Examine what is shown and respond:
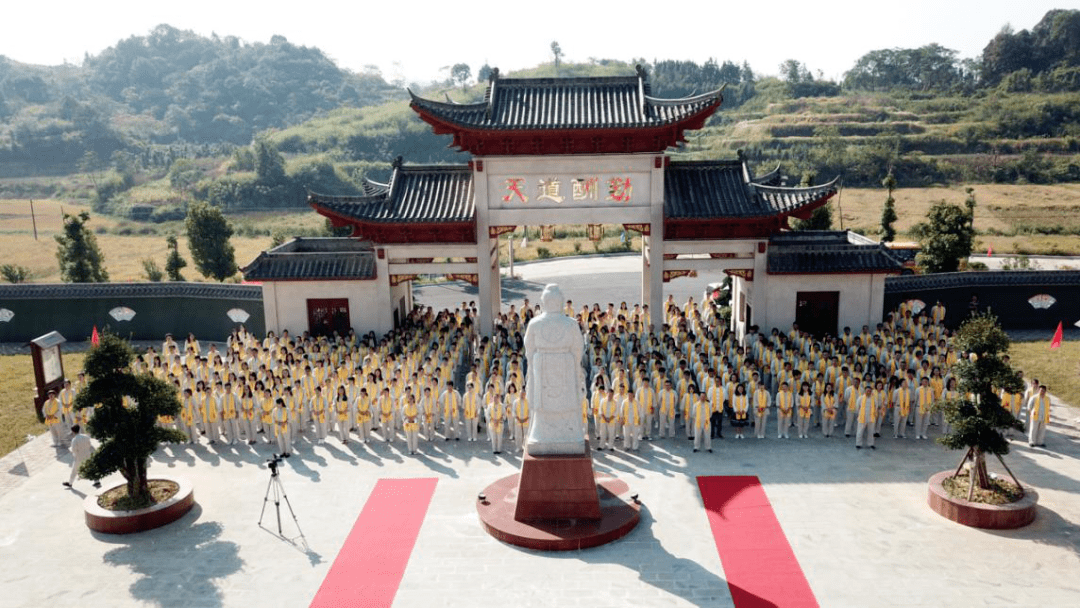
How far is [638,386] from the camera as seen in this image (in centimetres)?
1380

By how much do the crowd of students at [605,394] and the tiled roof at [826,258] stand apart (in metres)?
1.96

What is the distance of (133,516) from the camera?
10789mm

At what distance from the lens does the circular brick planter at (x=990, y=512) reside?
10.5 metres

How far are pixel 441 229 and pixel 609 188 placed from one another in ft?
13.0

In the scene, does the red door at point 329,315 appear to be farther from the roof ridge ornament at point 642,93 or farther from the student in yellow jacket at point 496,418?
the roof ridge ornament at point 642,93

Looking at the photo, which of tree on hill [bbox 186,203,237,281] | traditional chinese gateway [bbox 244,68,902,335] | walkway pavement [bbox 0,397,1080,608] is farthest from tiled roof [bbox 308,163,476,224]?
tree on hill [bbox 186,203,237,281]

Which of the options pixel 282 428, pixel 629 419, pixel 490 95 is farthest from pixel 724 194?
pixel 282 428

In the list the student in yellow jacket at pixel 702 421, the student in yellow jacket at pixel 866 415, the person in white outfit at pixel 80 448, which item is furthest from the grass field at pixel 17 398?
the student in yellow jacket at pixel 866 415

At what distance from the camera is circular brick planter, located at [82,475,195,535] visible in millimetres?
10797

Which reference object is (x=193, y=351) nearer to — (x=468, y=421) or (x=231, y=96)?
(x=468, y=421)

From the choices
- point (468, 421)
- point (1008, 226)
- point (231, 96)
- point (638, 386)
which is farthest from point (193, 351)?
point (231, 96)

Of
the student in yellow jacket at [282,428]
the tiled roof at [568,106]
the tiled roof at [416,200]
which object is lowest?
the student in yellow jacket at [282,428]

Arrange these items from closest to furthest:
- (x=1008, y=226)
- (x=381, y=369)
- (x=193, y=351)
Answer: (x=381, y=369)
(x=193, y=351)
(x=1008, y=226)

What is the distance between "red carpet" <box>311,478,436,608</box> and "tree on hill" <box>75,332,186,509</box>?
3.06m
